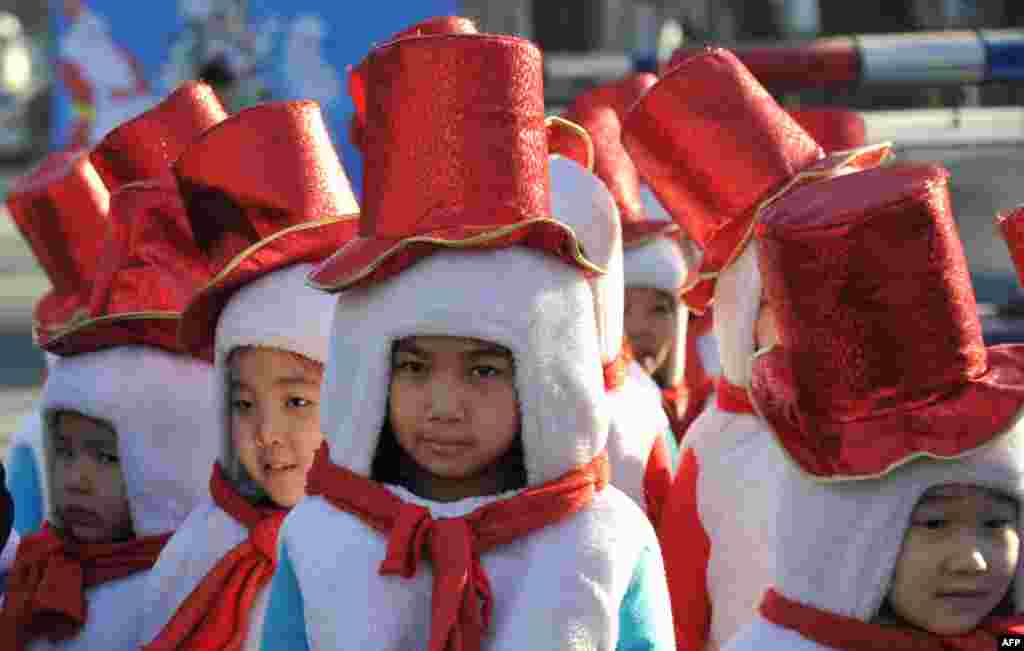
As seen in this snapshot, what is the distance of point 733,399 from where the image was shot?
497 centimetres

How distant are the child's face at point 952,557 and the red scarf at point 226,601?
4.59 feet

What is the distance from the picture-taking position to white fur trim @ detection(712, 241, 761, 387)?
16.1 ft

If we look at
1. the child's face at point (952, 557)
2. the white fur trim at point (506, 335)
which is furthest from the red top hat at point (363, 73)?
the child's face at point (952, 557)

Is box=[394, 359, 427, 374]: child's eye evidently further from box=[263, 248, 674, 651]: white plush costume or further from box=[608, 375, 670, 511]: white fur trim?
box=[608, 375, 670, 511]: white fur trim

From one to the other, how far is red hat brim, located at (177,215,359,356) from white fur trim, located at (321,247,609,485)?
642 mm

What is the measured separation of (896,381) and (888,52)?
3.77m

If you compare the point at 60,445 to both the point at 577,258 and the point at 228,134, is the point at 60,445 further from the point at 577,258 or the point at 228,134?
the point at 577,258

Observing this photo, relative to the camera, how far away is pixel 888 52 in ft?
23.8

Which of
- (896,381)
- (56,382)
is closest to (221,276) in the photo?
(56,382)

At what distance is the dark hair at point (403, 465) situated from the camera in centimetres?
401

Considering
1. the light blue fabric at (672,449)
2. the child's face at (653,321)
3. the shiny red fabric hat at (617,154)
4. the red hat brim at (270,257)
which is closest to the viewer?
the red hat brim at (270,257)

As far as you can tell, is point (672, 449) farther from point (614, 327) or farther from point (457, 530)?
point (457, 530)

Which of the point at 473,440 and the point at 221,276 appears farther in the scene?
the point at 221,276

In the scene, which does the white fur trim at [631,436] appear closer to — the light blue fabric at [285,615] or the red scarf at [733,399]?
the red scarf at [733,399]
